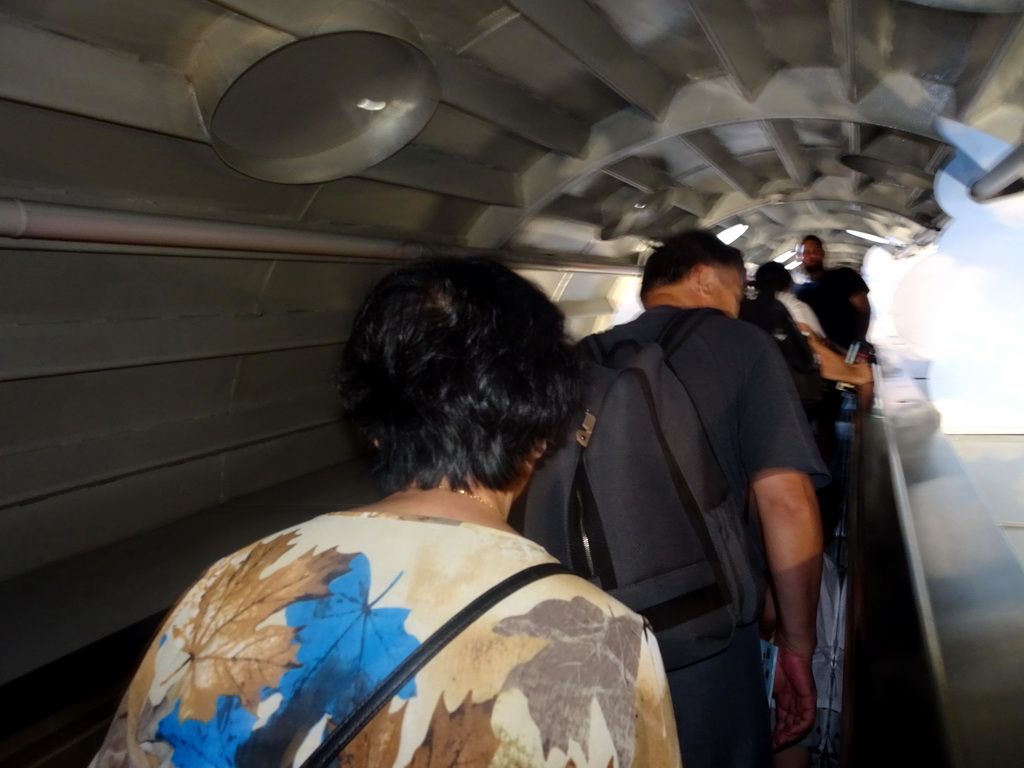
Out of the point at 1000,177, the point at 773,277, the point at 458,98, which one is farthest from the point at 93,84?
the point at 1000,177

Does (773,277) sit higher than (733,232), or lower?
lower

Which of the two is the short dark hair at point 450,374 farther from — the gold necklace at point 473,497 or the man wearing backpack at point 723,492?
the man wearing backpack at point 723,492

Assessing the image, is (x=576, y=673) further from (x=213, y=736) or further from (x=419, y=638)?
(x=213, y=736)

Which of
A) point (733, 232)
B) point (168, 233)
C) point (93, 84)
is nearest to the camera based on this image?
point (93, 84)

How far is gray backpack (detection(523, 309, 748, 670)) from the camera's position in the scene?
1.30m

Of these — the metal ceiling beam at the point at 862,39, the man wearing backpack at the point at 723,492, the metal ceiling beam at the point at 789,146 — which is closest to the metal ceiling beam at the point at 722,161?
the metal ceiling beam at the point at 789,146

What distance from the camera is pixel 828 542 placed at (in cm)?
283

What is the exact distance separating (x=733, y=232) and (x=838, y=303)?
338 cm

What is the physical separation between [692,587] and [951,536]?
115cm

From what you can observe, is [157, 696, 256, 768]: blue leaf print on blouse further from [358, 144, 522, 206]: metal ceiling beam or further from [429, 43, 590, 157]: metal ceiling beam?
[358, 144, 522, 206]: metal ceiling beam

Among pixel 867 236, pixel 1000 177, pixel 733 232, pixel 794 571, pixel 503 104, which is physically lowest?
pixel 794 571

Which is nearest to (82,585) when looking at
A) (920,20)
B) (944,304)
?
(920,20)

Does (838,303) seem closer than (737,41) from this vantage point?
No

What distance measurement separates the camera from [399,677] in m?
0.67
